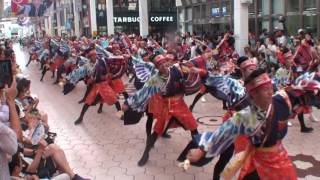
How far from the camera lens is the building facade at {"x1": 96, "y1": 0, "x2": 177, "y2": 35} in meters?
32.2

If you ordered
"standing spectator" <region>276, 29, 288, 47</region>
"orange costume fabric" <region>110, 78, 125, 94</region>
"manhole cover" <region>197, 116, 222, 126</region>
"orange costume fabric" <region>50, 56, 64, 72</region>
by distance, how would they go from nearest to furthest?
1. "manhole cover" <region>197, 116, 222, 126</region>
2. "orange costume fabric" <region>110, 78, 125, 94</region>
3. "standing spectator" <region>276, 29, 288, 47</region>
4. "orange costume fabric" <region>50, 56, 64, 72</region>

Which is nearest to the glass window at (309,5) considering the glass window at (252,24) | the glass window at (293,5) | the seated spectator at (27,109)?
the glass window at (293,5)

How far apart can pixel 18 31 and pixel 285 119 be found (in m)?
73.8

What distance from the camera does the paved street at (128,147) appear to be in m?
5.52

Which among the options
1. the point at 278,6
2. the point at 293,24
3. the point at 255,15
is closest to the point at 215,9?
the point at 255,15

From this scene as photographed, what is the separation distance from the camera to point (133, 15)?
107 ft

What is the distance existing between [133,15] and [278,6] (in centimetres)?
1764

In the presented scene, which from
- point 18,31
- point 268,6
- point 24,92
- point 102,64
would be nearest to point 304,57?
point 102,64

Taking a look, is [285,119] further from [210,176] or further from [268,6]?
[268,6]

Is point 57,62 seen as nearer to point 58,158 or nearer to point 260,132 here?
point 58,158

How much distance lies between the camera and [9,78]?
407cm

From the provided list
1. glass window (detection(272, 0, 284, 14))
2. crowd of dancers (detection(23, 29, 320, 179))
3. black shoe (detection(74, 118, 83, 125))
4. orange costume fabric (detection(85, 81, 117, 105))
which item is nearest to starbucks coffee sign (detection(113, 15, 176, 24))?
glass window (detection(272, 0, 284, 14))

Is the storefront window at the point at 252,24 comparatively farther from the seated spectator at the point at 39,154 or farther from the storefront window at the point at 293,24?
the seated spectator at the point at 39,154

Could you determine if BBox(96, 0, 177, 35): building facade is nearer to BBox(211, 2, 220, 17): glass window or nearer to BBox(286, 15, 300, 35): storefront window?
BBox(211, 2, 220, 17): glass window
